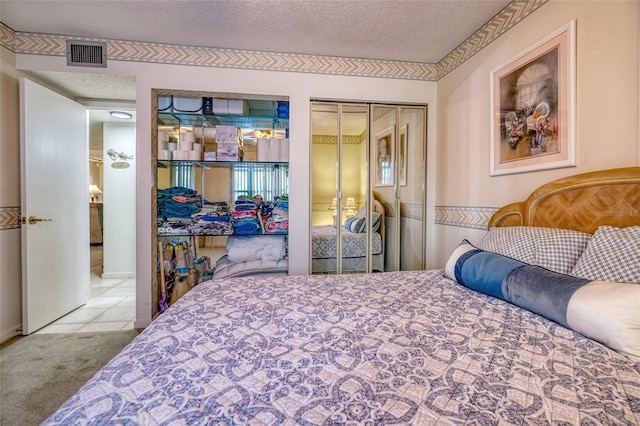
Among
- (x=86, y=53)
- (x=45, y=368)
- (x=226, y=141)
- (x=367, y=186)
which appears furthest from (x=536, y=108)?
(x=45, y=368)

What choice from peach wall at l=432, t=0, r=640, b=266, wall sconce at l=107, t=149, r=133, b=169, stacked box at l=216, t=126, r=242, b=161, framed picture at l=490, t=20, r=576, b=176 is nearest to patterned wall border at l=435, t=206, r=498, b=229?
peach wall at l=432, t=0, r=640, b=266

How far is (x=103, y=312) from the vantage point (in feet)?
9.53

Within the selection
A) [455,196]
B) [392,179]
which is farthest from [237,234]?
Result: [455,196]

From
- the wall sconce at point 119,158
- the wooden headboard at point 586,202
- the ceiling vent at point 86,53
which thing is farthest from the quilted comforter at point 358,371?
the wall sconce at point 119,158

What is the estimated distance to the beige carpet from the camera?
5.05 ft

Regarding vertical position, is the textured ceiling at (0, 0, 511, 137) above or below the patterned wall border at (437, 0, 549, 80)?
above

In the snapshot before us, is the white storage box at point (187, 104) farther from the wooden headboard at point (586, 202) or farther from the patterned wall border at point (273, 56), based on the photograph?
the wooden headboard at point (586, 202)

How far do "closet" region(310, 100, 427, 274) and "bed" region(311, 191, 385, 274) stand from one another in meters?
0.01

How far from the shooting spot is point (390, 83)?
2828 mm

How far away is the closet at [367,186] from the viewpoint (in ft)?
9.23

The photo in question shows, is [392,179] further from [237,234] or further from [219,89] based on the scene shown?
[219,89]

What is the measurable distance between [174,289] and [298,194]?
5.00 feet

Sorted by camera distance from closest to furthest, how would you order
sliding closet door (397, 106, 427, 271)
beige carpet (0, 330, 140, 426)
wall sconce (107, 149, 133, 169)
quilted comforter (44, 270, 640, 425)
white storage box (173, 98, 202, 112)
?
1. quilted comforter (44, 270, 640, 425)
2. beige carpet (0, 330, 140, 426)
3. white storage box (173, 98, 202, 112)
4. sliding closet door (397, 106, 427, 271)
5. wall sconce (107, 149, 133, 169)

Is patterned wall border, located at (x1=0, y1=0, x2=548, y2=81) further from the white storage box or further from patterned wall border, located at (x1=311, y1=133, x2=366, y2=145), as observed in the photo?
patterned wall border, located at (x1=311, y1=133, x2=366, y2=145)
